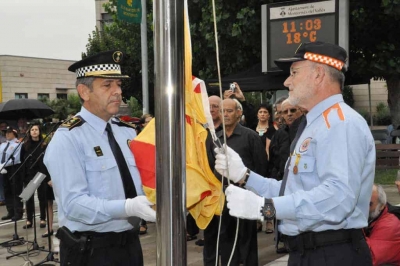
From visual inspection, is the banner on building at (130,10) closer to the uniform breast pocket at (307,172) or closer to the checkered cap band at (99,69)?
the checkered cap band at (99,69)

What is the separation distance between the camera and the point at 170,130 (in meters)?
1.45

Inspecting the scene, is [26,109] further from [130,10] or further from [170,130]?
[170,130]

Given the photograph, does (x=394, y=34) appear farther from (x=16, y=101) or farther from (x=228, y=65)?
(x=16, y=101)

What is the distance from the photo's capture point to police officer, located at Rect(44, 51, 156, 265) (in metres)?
2.68

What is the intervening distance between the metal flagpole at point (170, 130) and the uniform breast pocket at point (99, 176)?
1.40 meters

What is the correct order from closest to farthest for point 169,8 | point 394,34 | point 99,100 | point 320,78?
point 169,8, point 320,78, point 99,100, point 394,34

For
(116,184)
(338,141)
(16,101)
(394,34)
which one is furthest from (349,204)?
(394,34)

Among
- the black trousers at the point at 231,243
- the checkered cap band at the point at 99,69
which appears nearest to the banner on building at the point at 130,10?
the black trousers at the point at 231,243

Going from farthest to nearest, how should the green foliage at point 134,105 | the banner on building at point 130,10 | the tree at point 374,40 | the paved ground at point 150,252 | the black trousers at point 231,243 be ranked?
the green foliage at point 134,105
the banner on building at point 130,10
the tree at point 374,40
the paved ground at point 150,252
the black trousers at point 231,243

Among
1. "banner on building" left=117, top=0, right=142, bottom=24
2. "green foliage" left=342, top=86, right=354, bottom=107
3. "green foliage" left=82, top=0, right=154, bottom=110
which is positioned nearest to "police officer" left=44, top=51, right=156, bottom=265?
"banner on building" left=117, top=0, right=142, bottom=24

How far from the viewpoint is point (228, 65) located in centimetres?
1641

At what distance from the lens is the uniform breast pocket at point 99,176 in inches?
111

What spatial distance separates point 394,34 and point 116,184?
13.4 metres

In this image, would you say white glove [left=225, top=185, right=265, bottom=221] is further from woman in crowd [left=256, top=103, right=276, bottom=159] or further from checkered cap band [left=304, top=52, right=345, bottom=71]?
woman in crowd [left=256, top=103, right=276, bottom=159]
